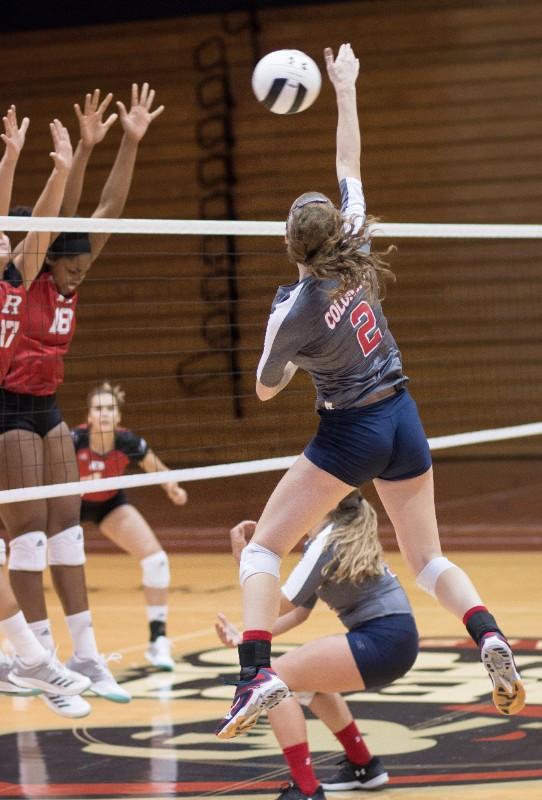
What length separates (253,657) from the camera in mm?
4773

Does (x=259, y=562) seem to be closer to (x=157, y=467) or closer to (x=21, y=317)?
(x=21, y=317)

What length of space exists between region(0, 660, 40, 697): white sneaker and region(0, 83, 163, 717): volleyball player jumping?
0.10m

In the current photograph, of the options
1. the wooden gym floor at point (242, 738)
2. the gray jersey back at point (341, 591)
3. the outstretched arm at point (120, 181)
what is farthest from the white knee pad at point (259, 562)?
the outstretched arm at point (120, 181)

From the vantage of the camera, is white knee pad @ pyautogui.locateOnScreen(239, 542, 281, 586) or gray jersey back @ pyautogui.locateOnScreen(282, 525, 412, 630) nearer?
white knee pad @ pyautogui.locateOnScreen(239, 542, 281, 586)

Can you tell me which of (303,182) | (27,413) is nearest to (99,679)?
(27,413)

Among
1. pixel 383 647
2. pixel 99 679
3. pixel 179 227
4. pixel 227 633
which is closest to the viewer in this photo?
pixel 227 633

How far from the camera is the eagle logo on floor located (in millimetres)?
5836

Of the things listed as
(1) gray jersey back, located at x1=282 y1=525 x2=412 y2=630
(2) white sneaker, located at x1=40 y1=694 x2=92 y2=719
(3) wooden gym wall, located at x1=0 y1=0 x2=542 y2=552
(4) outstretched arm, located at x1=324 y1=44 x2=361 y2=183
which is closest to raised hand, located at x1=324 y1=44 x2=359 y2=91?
(4) outstretched arm, located at x1=324 y1=44 x2=361 y2=183

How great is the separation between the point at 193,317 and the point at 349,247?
12.0m

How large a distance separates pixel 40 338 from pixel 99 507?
2.50 metres

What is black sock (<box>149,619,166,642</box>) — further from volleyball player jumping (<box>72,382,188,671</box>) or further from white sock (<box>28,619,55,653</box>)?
white sock (<box>28,619,55,653</box>)

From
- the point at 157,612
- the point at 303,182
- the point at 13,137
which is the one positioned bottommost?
the point at 157,612

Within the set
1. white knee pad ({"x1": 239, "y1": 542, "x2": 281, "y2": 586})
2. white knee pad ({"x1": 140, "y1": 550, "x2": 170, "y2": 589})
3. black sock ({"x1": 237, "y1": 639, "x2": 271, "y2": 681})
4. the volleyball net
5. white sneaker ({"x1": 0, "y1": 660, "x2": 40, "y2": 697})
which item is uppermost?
the volleyball net

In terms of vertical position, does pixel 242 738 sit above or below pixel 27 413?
below
